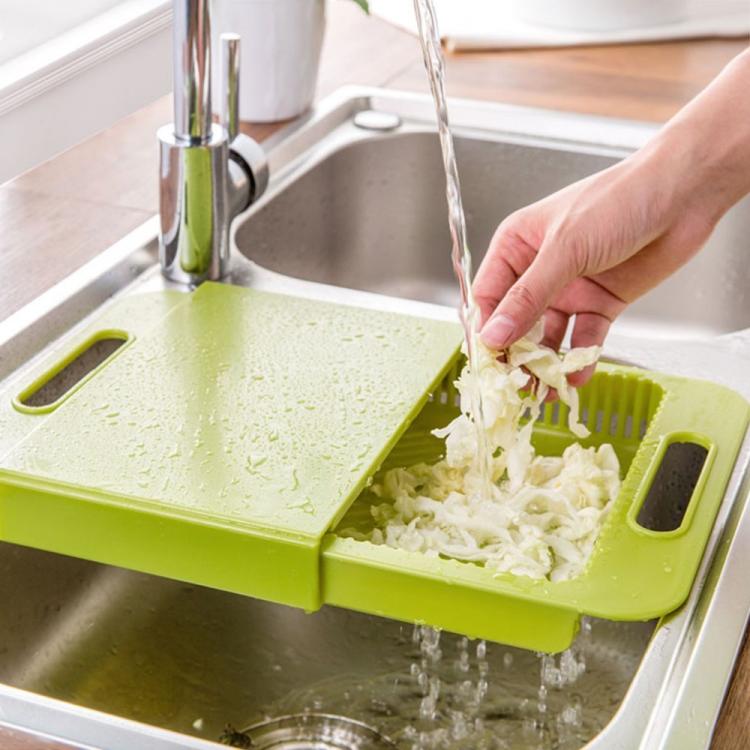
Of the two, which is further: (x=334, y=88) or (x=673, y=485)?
(x=334, y=88)

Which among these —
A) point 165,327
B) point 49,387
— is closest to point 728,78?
point 165,327

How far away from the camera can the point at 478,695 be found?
42.4 inches

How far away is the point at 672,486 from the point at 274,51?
725mm

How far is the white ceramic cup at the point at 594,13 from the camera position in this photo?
1.94m

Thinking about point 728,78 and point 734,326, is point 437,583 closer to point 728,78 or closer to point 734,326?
point 728,78

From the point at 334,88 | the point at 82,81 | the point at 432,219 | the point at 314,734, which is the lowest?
the point at 314,734

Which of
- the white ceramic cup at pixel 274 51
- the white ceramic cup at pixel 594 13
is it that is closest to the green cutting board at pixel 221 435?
the white ceramic cup at pixel 274 51

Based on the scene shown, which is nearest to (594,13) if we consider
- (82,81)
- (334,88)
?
(334,88)

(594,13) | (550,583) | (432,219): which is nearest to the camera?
(550,583)

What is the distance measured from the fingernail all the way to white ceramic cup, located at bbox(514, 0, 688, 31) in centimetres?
108

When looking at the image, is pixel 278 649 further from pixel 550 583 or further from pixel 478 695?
pixel 550 583

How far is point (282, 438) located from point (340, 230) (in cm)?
64

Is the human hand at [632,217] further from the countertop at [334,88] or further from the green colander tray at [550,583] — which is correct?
the countertop at [334,88]

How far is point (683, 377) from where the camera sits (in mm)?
1097
